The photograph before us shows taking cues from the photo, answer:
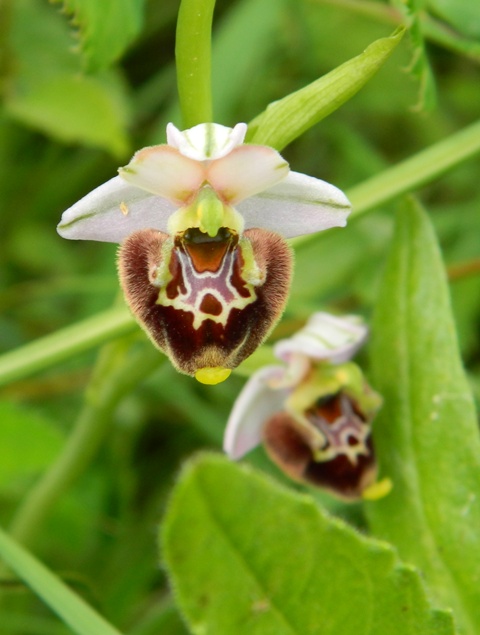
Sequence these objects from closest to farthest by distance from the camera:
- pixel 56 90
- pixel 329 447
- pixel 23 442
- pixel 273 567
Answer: pixel 273 567
pixel 329 447
pixel 23 442
pixel 56 90

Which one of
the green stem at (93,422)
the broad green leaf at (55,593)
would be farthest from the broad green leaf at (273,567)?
the green stem at (93,422)

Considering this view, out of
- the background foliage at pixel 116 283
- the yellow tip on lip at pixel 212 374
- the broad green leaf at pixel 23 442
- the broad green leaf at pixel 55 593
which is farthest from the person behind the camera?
the broad green leaf at pixel 23 442

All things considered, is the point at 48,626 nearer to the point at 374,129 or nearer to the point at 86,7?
the point at 86,7

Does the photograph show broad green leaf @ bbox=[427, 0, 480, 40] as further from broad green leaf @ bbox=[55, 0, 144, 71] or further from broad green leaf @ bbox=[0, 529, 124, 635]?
broad green leaf @ bbox=[0, 529, 124, 635]

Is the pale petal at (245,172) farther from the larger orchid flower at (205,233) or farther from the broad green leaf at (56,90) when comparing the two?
the broad green leaf at (56,90)

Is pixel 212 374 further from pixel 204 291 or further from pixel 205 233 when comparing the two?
pixel 205 233

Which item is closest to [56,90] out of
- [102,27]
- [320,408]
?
[102,27]

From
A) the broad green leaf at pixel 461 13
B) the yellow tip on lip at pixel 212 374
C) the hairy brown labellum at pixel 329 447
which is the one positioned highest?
the broad green leaf at pixel 461 13

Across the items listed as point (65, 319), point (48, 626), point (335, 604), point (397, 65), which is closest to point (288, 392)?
point (335, 604)
